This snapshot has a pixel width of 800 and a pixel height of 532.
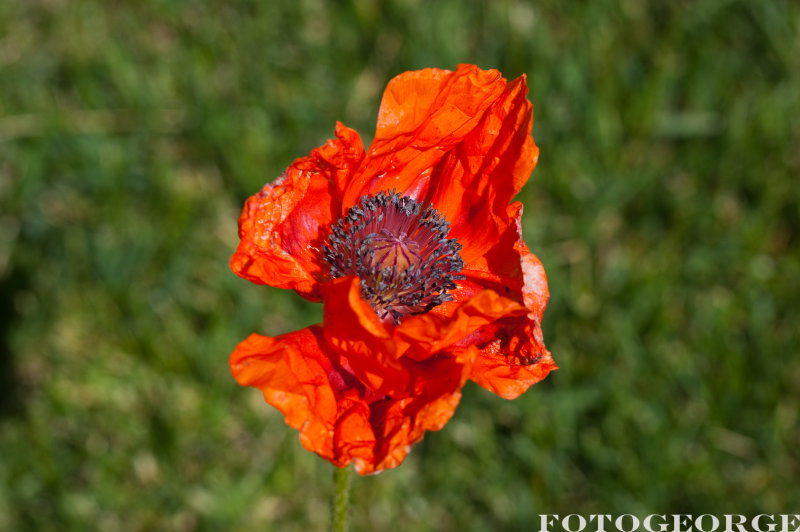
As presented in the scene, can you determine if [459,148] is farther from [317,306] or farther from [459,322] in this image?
[317,306]

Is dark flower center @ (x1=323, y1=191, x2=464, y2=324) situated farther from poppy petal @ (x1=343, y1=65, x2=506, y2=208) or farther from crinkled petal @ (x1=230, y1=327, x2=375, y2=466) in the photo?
crinkled petal @ (x1=230, y1=327, x2=375, y2=466)

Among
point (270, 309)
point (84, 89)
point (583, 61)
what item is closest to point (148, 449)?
point (270, 309)

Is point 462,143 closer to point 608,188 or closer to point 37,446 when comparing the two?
point 608,188

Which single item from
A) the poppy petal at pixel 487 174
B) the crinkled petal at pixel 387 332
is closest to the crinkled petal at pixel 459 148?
the poppy petal at pixel 487 174

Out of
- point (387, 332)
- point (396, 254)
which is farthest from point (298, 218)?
point (387, 332)

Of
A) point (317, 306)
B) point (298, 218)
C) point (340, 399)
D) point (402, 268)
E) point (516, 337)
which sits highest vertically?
point (298, 218)

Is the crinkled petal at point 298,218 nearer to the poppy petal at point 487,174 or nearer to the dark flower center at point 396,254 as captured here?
the dark flower center at point 396,254

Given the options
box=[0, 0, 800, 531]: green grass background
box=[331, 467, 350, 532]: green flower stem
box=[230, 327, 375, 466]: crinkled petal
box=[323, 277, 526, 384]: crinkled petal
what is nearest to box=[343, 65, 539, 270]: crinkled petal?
box=[323, 277, 526, 384]: crinkled petal
